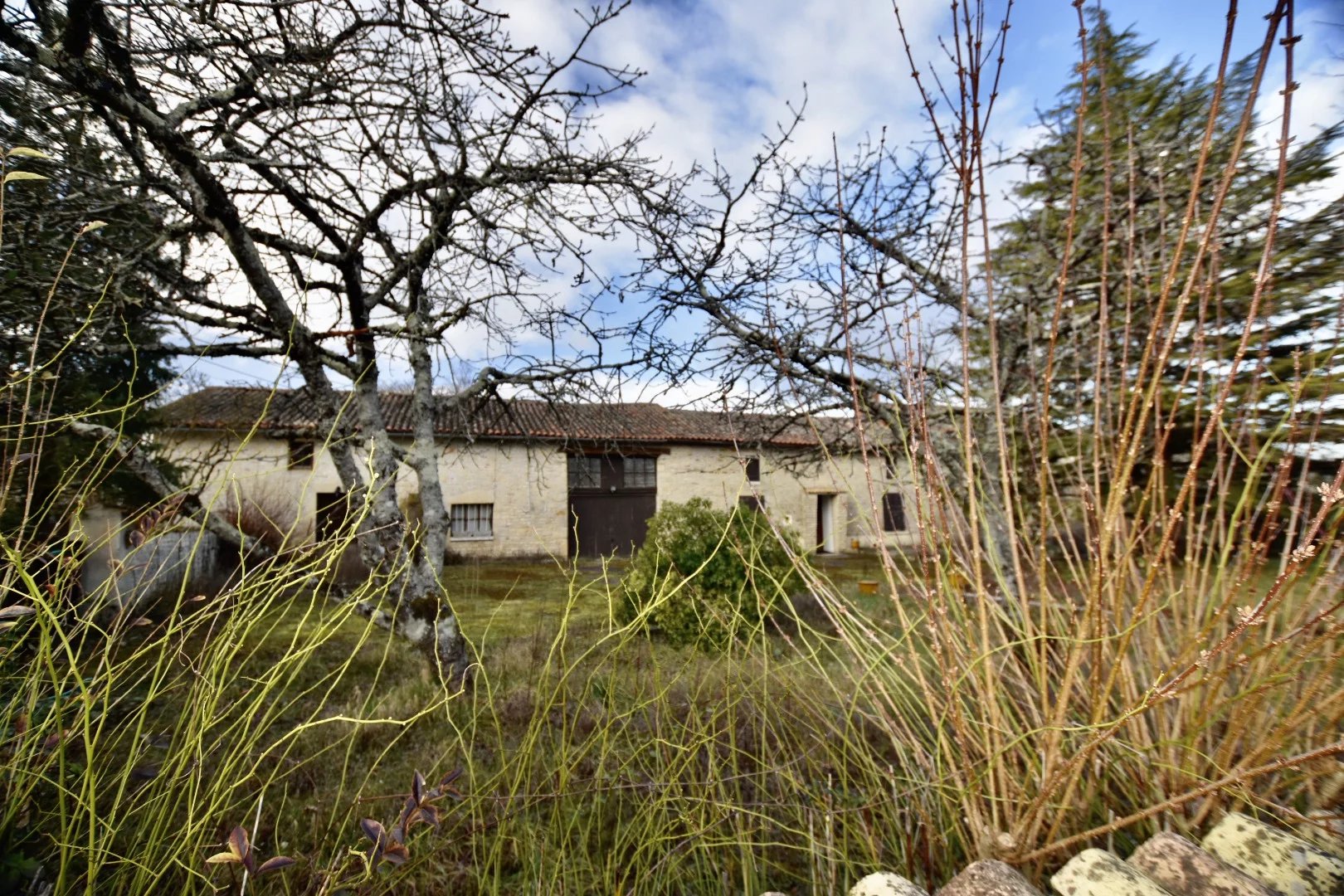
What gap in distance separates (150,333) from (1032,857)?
5.27 meters

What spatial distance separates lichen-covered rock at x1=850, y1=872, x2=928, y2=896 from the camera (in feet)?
3.43

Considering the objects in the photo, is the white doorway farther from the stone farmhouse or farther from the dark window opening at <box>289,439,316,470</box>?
the dark window opening at <box>289,439,316,470</box>

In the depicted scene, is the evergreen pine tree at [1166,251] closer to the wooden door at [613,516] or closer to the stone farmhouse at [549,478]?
the stone farmhouse at [549,478]

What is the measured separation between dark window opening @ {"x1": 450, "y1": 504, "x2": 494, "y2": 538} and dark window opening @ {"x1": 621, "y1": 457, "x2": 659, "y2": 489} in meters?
3.53

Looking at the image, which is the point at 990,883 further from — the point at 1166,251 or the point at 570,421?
the point at 570,421

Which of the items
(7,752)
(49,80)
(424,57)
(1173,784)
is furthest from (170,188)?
(1173,784)

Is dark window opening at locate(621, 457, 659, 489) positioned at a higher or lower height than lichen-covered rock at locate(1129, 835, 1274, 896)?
higher

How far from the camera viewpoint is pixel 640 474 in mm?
10359

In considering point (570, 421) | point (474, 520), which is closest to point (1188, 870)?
point (570, 421)

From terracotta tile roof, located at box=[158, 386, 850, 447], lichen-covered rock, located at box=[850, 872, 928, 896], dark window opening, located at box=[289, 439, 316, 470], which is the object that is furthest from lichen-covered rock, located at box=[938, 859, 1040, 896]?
dark window opening, located at box=[289, 439, 316, 470]

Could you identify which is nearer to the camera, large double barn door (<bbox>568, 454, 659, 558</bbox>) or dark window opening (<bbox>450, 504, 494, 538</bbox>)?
large double barn door (<bbox>568, 454, 659, 558</bbox>)

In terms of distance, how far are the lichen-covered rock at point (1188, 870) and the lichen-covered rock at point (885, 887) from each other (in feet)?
1.46

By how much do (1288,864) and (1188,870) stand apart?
0.19 m

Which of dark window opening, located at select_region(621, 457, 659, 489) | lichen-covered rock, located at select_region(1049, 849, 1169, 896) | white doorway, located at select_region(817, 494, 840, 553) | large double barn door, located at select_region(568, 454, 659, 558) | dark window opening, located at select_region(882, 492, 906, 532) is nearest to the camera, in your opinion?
lichen-covered rock, located at select_region(1049, 849, 1169, 896)
